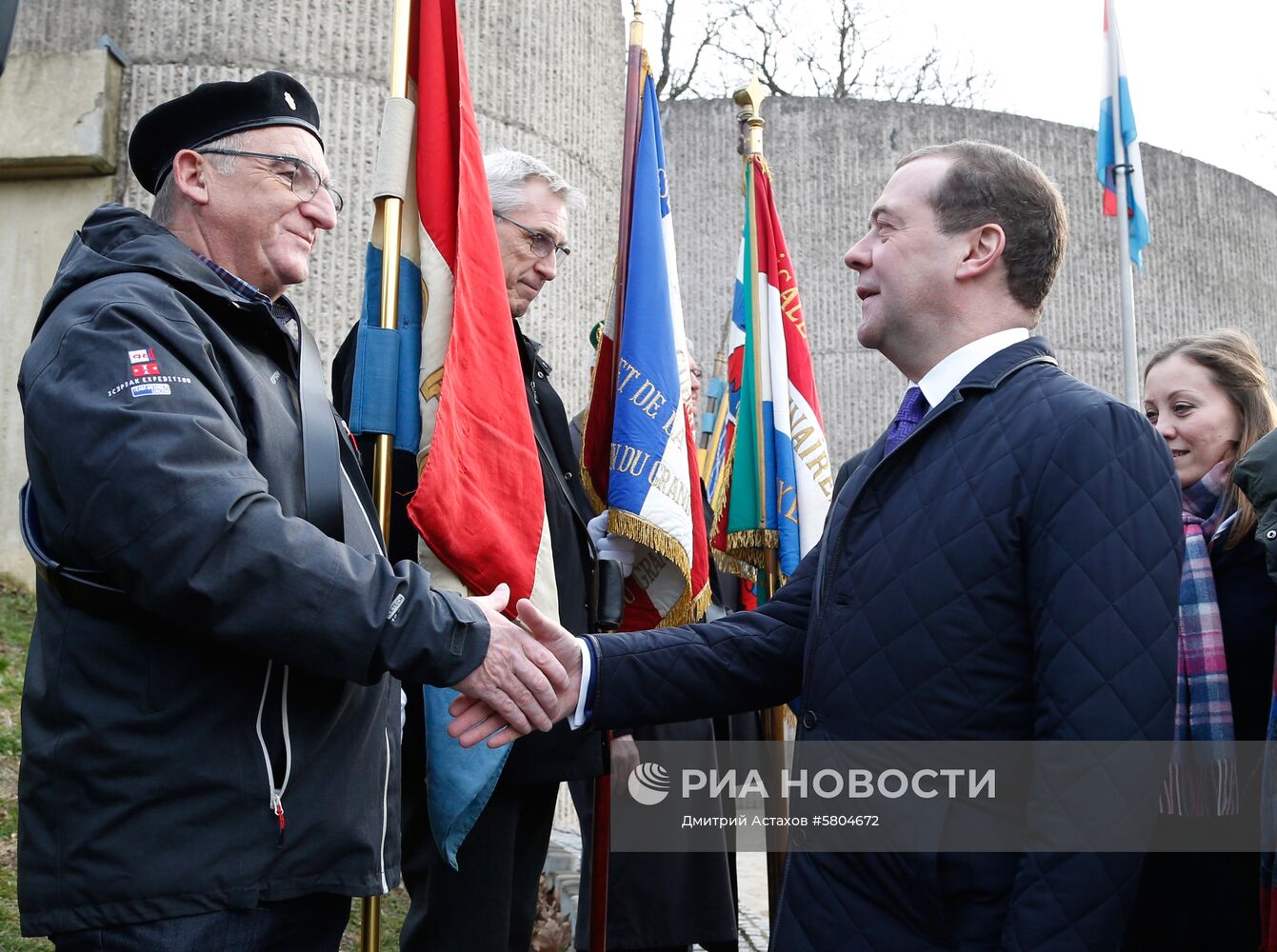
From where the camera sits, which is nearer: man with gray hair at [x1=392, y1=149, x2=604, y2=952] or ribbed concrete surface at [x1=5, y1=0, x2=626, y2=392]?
man with gray hair at [x1=392, y1=149, x2=604, y2=952]

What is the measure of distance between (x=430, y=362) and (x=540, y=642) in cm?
88

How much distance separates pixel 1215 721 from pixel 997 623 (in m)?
1.12

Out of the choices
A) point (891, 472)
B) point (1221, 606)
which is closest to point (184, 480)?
point (891, 472)

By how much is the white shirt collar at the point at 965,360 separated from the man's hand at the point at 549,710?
2.59 ft

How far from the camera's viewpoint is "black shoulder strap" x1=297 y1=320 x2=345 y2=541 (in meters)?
1.89

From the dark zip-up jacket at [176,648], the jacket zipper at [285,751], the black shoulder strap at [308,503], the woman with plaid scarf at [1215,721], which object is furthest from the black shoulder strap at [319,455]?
the woman with plaid scarf at [1215,721]

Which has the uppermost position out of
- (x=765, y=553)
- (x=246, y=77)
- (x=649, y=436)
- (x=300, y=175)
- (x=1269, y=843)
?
(x=246, y=77)

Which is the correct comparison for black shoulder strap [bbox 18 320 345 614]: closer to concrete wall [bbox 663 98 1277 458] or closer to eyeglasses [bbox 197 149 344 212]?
eyeglasses [bbox 197 149 344 212]

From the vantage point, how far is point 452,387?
265 centimetres

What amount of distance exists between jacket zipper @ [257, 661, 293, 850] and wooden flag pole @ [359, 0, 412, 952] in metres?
0.70

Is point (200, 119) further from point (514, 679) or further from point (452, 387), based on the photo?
point (514, 679)

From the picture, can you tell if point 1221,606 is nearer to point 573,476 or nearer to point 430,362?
point 573,476

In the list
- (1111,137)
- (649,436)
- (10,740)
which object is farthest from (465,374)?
(1111,137)

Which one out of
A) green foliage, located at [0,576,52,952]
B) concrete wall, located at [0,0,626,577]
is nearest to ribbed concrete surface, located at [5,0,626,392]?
concrete wall, located at [0,0,626,577]
